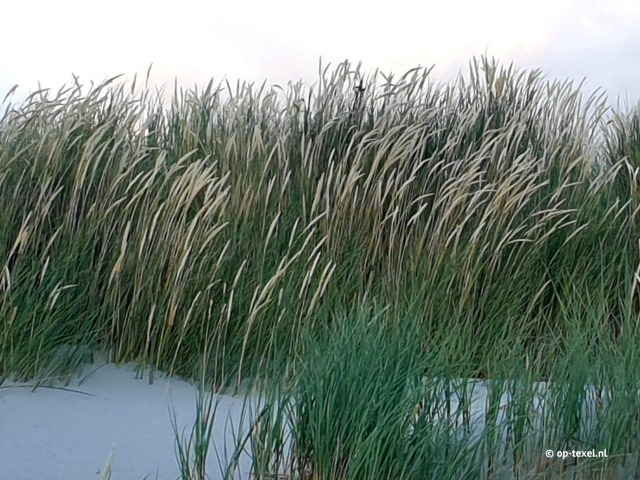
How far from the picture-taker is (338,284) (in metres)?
3.42

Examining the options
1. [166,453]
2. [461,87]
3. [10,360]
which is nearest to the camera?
[166,453]

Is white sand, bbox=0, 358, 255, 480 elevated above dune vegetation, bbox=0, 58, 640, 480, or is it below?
below

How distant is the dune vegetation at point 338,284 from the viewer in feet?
6.93

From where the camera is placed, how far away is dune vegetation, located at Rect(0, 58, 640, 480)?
2113 mm

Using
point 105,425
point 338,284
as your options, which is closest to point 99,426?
point 105,425

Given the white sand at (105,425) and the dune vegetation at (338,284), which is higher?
the dune vegetation at (338,284)

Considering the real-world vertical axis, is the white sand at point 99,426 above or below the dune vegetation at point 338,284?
below

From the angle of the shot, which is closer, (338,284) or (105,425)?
(105,425)

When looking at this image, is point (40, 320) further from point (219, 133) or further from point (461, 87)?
point (461, 87)

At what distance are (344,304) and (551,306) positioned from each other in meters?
1.06

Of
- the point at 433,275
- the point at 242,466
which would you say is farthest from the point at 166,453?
the point at 433,275

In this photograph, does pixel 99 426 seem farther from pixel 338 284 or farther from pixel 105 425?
pixel 338 284

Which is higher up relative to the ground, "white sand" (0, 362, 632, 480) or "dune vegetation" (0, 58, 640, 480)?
"dune vegetation" (0, 58, 640, 480)

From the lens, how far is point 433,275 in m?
3.43
